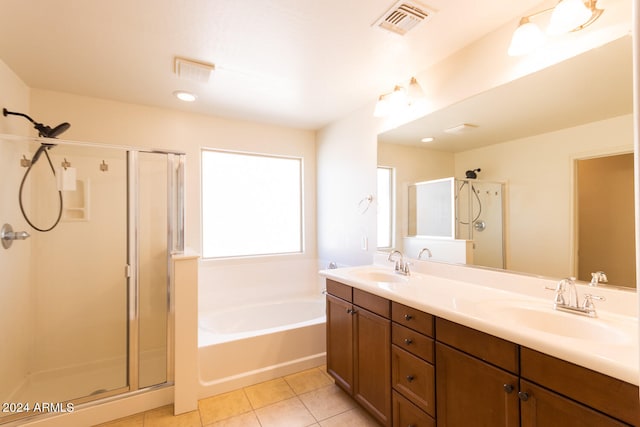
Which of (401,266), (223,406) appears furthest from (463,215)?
(223,406)

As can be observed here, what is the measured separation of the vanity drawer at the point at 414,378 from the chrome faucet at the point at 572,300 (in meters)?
0.65

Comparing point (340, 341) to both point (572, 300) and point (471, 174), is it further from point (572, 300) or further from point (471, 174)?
point (471, 174)

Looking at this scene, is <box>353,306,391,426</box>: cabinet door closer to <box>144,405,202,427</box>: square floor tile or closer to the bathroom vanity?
the bathroom vanity

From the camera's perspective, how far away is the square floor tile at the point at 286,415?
1.78m

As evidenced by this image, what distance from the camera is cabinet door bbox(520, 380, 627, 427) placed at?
825 mm

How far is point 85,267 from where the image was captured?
234 cm

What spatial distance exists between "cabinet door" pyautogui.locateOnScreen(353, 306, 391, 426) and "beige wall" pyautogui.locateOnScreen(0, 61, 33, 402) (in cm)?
237

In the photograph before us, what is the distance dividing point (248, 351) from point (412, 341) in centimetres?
139

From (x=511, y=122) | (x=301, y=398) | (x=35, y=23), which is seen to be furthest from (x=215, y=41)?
(x=301, y=398)

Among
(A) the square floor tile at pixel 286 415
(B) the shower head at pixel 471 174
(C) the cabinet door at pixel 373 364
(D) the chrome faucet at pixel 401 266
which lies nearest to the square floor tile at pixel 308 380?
(A) the square floor tile at pixel 286 415

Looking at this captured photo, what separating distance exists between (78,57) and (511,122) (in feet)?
9.11

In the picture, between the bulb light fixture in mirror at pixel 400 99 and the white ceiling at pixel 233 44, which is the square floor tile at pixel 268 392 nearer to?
the bulb light fixture in mirror at pixel 400 99

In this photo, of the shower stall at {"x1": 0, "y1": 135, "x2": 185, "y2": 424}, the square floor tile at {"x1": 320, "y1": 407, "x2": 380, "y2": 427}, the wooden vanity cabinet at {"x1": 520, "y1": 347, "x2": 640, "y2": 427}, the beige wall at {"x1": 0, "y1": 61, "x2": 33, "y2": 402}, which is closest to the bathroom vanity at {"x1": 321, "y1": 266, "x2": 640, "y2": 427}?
the wooden vanity cabinet at {"x1": 520, "y1": 347, "x2": 640, "y2": 427}

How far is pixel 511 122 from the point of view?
1623 millimetres
